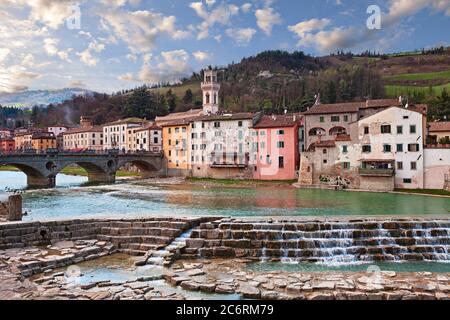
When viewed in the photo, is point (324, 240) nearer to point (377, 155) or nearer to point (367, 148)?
point (377, 155)

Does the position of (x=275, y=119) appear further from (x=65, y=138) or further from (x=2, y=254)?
(x=65, y=138)

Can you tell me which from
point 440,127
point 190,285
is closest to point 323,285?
point 190,285

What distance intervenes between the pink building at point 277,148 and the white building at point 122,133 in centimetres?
5240

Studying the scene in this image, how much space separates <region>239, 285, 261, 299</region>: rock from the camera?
14812mm

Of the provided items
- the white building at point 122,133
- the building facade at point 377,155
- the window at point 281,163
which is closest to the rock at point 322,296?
the building facade at point 377,155

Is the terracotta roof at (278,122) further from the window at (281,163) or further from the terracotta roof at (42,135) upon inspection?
the terracotta roof at (42,135)

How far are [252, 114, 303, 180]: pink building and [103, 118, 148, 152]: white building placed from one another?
52396 mm

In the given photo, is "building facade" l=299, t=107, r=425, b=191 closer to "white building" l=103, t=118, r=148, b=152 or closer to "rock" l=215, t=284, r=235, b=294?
"rock" l=215, t=284, r=235, b=294

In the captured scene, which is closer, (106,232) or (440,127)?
(106,232)

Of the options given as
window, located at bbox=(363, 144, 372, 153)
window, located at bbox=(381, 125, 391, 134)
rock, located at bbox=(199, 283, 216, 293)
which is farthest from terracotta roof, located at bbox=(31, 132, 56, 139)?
rock, located at bbox=(199, 283, 216, 293)

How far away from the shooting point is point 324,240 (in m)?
22.1

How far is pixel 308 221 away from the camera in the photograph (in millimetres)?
23781

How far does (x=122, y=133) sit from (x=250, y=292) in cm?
11160
